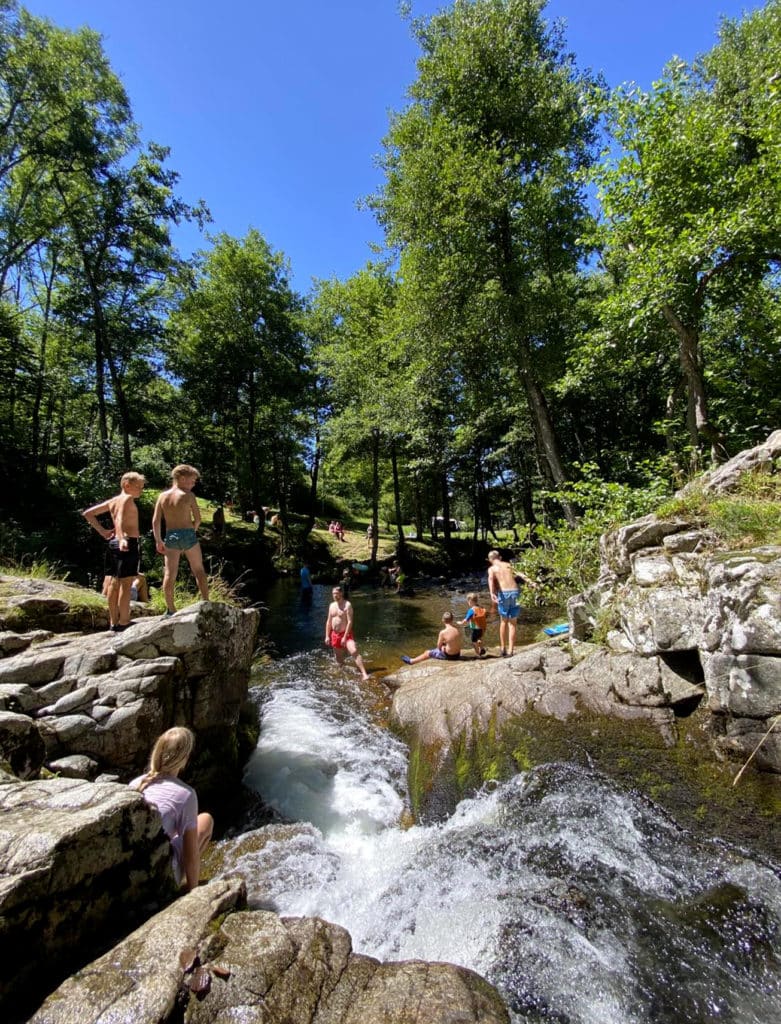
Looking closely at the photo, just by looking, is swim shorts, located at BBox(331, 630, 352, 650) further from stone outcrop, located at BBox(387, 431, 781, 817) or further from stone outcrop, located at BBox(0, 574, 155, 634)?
stone outcrop, located at BBox(0, 574, 155, 634)

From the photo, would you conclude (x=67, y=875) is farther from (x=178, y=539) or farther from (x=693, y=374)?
(x=693, y=374)

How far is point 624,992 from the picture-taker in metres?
2.81

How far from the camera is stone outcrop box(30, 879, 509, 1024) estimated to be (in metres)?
2.13

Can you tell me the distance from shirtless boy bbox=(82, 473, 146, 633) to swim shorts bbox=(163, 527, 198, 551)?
0.43m

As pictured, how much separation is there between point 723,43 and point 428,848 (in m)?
23.4

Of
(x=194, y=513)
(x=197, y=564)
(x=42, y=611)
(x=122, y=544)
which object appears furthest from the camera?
(x=42, y=611)

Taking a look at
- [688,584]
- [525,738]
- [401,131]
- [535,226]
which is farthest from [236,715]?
[401,131]

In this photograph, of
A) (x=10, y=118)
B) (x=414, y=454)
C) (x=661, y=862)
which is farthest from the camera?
(x=414, y=454)

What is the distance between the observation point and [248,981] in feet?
7.61

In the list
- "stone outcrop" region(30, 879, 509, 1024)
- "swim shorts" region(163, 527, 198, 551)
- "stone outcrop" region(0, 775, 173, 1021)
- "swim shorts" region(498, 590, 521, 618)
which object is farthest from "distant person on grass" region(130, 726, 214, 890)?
"swim shorts" region(498, 590, 521, 618)

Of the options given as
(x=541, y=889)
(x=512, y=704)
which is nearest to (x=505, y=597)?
(x=512, y=704)

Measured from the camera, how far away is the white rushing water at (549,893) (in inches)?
111

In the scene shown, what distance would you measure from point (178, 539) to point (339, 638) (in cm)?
508

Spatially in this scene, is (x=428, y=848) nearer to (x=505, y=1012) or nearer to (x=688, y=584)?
(x=505, y=1012)
